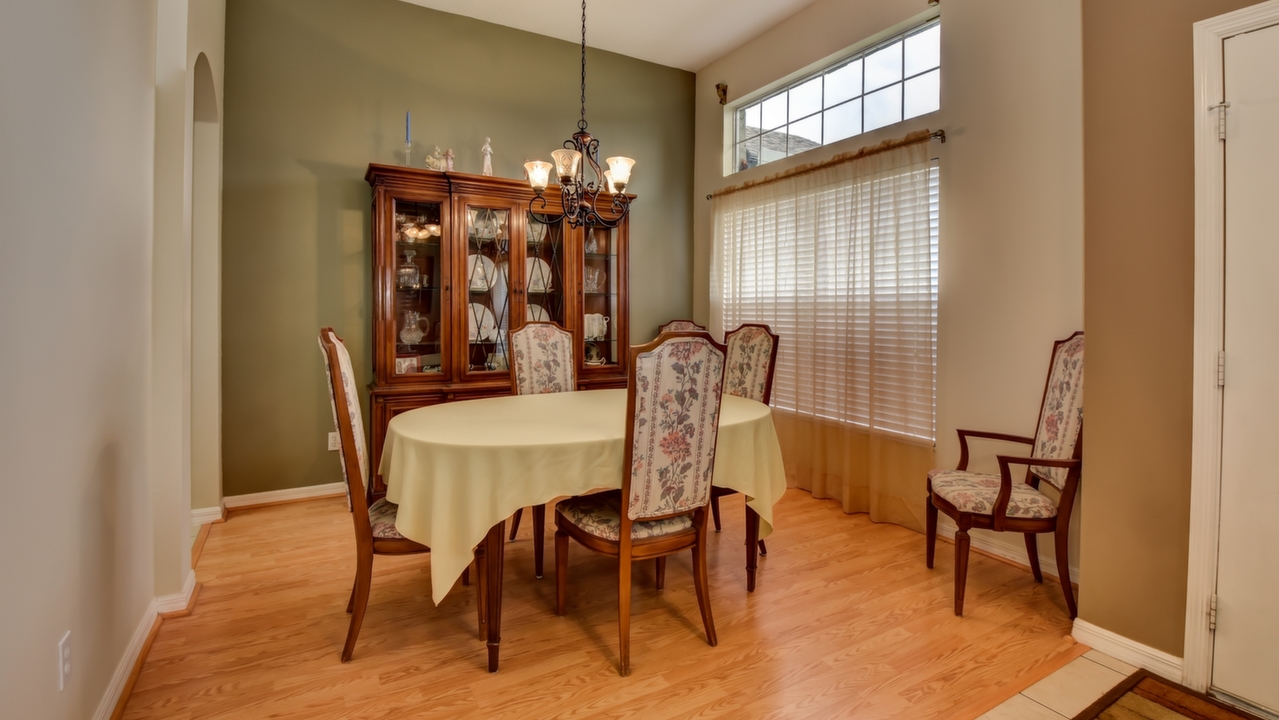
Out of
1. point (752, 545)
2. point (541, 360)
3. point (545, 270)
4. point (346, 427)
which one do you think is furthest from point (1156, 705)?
point (545, 270)

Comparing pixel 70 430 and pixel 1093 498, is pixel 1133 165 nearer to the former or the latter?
pixel 1093 498

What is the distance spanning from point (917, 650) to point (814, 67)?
341cm

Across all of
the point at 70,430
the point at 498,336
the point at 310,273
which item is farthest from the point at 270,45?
the point at 70,430

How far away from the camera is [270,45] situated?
3.44 meters

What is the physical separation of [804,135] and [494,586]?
3404 millimetres

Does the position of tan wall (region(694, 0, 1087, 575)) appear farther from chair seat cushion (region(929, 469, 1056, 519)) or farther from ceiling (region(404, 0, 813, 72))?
ceiling (region(404, 0, 813, 72))

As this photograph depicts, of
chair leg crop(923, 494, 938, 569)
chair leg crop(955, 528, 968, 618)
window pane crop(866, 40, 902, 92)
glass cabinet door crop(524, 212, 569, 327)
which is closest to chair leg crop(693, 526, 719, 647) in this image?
chair leg crop(955, 528, 968, 618)

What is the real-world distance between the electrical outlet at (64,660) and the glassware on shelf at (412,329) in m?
2.37

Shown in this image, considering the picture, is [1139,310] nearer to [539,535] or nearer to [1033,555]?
[1033,555]

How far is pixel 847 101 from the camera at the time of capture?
365 centimetres

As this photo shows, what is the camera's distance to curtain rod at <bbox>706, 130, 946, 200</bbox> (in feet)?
10.0

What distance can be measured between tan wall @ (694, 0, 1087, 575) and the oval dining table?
143cm

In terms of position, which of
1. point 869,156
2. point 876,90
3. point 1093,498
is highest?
point 876,90

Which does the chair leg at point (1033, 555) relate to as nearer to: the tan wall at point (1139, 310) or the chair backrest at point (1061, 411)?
the chair backrest at point (1061, 411)
